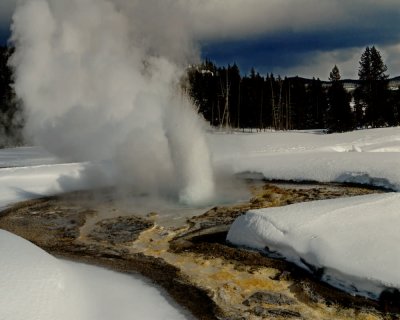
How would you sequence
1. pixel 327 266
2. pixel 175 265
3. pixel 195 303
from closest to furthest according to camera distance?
1. pixel 195 303
2. pixel 327 266
3. pixel 175 265

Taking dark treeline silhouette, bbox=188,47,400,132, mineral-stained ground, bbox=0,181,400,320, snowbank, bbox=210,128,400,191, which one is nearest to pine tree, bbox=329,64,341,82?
dark treeline silhouette, bbox=188,47,400,132

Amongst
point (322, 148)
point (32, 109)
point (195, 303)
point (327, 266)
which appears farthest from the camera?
point (32, 109)

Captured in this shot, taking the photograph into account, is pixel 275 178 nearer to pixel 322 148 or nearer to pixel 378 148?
pixel 322 148

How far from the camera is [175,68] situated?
2845cm

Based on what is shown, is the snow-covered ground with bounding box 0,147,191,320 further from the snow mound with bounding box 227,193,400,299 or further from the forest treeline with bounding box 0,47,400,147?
the forest treeline with bounding box 0,47,400,147

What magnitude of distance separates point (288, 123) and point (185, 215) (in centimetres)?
4885

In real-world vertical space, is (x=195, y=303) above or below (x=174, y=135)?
below

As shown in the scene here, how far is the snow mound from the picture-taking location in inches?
221

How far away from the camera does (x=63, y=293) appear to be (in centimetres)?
498

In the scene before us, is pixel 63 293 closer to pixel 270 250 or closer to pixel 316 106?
pixel 270 250

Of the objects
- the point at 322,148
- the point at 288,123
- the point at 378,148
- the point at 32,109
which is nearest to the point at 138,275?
the point at 322,148

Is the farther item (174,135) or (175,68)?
(175,68)

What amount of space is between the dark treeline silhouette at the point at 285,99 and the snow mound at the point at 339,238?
3703cm

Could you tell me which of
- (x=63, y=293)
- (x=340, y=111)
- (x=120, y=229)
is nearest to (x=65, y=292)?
(x=63, y=293)
